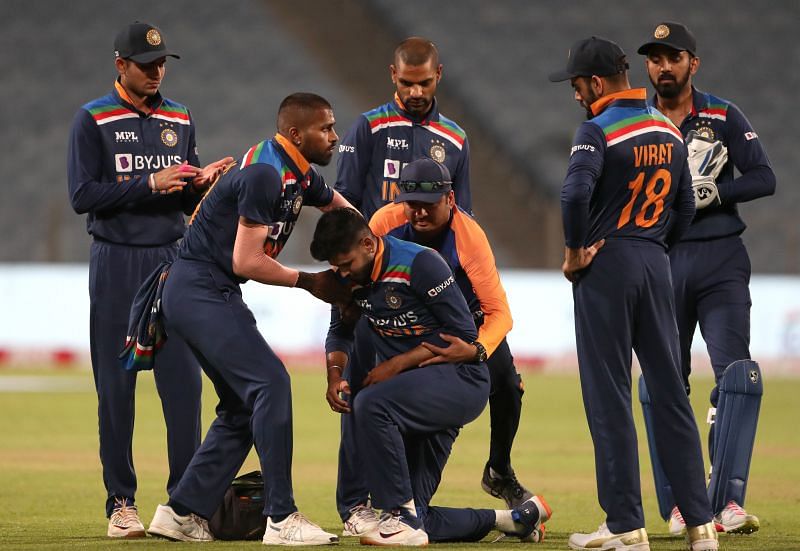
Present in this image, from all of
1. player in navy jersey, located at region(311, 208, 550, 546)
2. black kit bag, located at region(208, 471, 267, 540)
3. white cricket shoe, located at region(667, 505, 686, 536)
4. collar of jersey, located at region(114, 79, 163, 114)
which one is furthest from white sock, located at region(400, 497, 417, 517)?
collar of jersey, located at region(114, 79, 163, 114)

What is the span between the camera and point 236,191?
6.21m

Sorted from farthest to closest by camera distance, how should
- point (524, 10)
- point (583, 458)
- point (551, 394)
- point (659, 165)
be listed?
point (524, 10)
point (551, 394)
point (583, 458)
point (659, 165)

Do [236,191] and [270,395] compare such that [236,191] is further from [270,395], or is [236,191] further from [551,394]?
[551,394]

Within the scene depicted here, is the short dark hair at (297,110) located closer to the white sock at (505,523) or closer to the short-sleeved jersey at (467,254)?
the short-sleeved jersey at (467,254)

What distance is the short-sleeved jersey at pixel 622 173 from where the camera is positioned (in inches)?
231

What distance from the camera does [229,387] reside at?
6.48 metres

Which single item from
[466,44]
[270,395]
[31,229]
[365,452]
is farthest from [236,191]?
[466,44]

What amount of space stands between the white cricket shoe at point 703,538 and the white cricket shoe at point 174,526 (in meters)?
2.31

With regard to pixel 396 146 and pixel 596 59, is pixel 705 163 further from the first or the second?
pixel 396 146

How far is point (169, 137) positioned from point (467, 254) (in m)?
1.81

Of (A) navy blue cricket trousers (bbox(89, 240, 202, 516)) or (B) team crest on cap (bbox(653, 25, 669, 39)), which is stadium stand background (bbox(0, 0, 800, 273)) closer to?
(B) team crest on cap (bbox(653, 25, 669, 39))

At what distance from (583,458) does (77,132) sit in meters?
5.29

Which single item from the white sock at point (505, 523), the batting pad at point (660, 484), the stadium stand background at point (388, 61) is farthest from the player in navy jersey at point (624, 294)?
the stadium stand background at point (388, 61)

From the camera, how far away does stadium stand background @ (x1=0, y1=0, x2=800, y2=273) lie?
77.7ft
